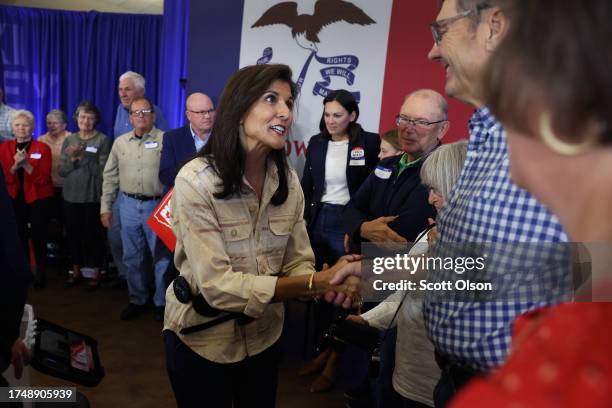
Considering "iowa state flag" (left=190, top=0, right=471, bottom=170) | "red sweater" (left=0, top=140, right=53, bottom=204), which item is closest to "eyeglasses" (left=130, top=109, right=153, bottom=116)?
"iowa state flag" (left=190, top=0, right=471, bottom=170)

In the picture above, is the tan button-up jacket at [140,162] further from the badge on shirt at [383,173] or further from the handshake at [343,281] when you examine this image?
the handshake at [343,281]

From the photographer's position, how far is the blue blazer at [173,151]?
14.2 feet

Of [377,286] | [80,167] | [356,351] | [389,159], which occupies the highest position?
[389,159]

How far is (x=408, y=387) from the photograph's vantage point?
6.46ft

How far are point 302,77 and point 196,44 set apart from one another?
1.22 metres

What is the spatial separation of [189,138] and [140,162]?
2.20ft

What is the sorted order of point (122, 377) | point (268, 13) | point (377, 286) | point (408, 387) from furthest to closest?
point (268, 13) → point (122, 377) → point (408, 387) → point (377, 286)

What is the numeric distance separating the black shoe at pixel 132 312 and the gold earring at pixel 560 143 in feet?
15.7

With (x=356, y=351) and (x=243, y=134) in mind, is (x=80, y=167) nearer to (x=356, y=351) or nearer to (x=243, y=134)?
(x=356, y=351)

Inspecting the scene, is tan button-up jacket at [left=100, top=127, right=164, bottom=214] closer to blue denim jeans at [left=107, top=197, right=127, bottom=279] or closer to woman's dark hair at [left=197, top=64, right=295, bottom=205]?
blue denim jeans at [left=107, top=197, right=127, bottom=279]

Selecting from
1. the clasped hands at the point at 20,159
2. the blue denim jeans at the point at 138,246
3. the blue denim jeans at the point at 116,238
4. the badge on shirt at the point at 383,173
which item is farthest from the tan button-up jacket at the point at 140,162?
the badge on shirt at the point at 383,173

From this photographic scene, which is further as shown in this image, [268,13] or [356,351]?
[268,13]

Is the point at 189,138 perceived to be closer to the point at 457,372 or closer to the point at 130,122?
the point at 130,122

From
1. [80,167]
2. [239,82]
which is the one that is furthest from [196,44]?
[239,82]
